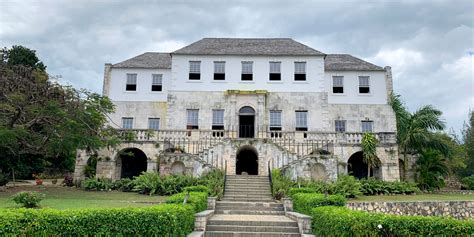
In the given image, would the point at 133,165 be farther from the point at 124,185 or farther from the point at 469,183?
the point at 469,183

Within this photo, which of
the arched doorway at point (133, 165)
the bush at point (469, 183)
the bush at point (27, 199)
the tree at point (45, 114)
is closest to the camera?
the bush at point (27, 199)

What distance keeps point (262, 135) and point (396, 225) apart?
20546mm

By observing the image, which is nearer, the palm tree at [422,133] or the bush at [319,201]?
the bush at [319,201]

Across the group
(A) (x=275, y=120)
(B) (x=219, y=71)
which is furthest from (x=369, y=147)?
(B) (x=219, y=71)

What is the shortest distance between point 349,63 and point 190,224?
26.5m

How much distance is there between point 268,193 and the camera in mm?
19703

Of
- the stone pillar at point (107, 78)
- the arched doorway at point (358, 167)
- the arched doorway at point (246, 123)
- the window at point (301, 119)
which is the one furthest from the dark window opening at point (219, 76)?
the arched doorway at point (358, 167)

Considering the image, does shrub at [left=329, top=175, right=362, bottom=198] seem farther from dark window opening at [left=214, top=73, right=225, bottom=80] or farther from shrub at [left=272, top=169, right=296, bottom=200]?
dark window opening at [left=214, top=73, right=225, bottom=80]

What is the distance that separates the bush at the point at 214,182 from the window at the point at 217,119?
8.98m

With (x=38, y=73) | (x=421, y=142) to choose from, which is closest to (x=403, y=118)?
(x=421, y=142)

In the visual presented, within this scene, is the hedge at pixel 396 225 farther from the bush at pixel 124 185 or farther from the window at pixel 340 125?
the window at pixel 340 125

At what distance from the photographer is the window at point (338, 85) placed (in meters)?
33.0

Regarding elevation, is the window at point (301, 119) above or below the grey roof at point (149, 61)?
below

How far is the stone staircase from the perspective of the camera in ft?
43.3
